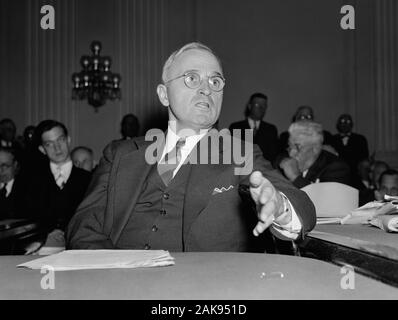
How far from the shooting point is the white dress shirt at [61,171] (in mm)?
4250

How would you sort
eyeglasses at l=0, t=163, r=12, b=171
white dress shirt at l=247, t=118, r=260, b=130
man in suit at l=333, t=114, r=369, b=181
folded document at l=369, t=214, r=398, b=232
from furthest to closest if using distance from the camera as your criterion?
man in suit at l=333, t=114, r=369, b=181 < white dress shirt at l=247, t=118, r=260, b=130 < eyeglasses at l=0, t=163, r=12, b=171 < folded document at l=369, t=214, r=398, b=232

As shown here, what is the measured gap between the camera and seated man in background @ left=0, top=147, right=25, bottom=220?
405cm

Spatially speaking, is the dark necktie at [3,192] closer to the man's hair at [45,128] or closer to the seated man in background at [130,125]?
the man's hair at [45,128]

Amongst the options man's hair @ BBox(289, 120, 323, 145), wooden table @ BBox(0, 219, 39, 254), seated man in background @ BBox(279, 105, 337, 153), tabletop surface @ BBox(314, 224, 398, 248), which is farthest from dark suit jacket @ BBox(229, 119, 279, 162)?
tabletop surface @ BBox(314, 224, 398, 248)

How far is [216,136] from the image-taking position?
78.2 inches

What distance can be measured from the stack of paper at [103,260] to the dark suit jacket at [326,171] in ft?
8.92

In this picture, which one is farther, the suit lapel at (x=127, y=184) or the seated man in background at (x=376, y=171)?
the seated man in background at (x=376, y=171)

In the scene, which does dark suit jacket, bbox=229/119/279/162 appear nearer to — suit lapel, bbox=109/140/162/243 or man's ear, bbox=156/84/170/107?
man's ear, bbox=156/84/170/107

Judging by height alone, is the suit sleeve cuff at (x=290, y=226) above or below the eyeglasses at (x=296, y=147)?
below

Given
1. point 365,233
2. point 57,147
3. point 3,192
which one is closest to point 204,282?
point 365,233

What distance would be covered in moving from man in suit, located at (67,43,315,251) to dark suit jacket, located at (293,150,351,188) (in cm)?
201

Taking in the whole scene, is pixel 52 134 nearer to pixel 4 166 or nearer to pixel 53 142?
pixel 53 142

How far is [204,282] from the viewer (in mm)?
976

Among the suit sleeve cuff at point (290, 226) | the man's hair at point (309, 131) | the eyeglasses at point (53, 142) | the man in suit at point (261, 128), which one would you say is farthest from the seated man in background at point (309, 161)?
the suit sleeve cuff at point (290, 226)
